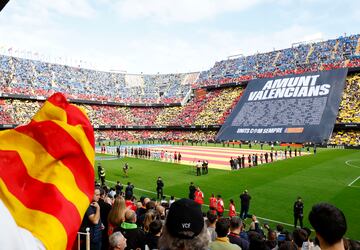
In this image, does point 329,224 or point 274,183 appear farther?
point 274,183

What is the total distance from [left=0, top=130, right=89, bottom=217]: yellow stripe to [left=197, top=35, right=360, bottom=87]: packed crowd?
224 feet

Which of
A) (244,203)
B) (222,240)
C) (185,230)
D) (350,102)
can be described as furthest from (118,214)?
(350,102)

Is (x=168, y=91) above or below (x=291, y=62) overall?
below

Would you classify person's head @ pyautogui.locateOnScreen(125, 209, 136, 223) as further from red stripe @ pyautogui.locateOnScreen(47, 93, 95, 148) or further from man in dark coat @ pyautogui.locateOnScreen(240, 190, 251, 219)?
man in dark coat @ pyautogui.locateOnScreen(240, 190, 251, 219)

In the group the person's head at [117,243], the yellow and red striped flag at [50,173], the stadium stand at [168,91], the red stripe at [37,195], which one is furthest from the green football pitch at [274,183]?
the stadium stand at [168,91]

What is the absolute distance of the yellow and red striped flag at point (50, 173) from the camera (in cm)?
234

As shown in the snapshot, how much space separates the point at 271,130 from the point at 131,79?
6248 centimetres

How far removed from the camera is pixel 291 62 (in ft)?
244

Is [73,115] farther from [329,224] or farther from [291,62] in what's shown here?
[291,62]

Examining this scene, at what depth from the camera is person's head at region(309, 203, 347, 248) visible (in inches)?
125

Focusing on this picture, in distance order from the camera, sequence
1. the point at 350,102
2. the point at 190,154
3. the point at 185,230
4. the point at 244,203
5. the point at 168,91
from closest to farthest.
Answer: the point at 185,230
the point at 244,203
the point at 190,154
the point at 350,102
the point at 168,91

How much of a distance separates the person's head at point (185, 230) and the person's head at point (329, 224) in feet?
4.91

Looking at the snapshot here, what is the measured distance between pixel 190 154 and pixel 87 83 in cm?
5924

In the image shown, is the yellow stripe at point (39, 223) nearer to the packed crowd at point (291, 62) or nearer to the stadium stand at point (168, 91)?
the stadium stand at point (168, 91)
